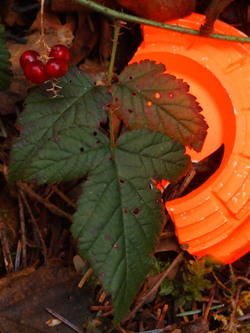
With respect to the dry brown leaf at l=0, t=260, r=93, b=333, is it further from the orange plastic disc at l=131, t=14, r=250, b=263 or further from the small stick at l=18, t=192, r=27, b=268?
the orange plastic disc at l=131, t=14, r=250, b=263

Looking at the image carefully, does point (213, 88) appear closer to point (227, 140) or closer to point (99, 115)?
point (227, 140)

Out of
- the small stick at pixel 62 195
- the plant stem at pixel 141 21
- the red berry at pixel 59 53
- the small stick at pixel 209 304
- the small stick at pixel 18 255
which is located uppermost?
the plant stem at pixel 141 21

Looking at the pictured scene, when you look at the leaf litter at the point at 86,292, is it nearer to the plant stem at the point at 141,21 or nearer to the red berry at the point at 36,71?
the red berry at the point at 36,71

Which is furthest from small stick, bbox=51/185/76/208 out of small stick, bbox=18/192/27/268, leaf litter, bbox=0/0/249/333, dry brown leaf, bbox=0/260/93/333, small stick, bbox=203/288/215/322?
small stick, bbox=203/288/215/322

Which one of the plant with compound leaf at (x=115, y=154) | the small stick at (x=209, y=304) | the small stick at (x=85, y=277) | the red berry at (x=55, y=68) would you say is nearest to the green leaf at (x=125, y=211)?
the plant with compound leaf at (x=115, y=154)

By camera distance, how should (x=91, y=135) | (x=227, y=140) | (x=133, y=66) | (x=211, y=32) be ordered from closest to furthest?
1. (x=91, y=135)
2. (x=133, y=66)
3. (x=211, y=32)
4. (x=227, y=140)

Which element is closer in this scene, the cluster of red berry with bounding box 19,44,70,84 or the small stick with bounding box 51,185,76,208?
the cluster of red berry with bounding box 19,44,70,84

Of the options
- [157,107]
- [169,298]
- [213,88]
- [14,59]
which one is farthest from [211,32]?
[169,298]
